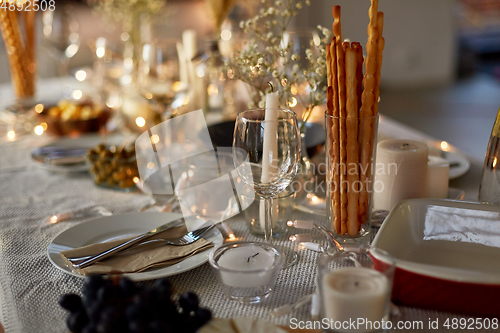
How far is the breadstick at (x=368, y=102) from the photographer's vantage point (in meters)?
0.62

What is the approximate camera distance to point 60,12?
1678mm

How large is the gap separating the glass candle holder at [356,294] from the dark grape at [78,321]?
0.26 m

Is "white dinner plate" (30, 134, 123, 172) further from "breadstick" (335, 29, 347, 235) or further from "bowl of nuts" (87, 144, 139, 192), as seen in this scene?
"breadstick" (335, 29, 347, 235)

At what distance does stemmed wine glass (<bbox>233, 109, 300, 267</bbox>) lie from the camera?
61 cm

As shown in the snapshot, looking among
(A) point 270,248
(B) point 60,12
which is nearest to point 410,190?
(A) point 270,248

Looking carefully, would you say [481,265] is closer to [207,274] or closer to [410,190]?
[410,190]

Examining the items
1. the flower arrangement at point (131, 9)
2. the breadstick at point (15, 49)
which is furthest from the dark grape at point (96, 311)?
the flower arrangement at point (131, 9)

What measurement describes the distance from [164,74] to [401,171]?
27.3 inches

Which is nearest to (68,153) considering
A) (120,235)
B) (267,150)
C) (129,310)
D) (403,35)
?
(120,235)

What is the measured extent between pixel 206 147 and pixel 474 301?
1.80 feet

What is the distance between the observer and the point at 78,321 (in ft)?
1.57

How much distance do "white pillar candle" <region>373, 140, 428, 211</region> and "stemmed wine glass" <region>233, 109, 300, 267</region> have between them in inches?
8.5

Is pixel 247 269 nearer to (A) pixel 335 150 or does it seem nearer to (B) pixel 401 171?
(A) pixel 335 150

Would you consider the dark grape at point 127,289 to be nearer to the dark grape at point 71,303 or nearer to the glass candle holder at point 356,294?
the dark grape at point 71,303
